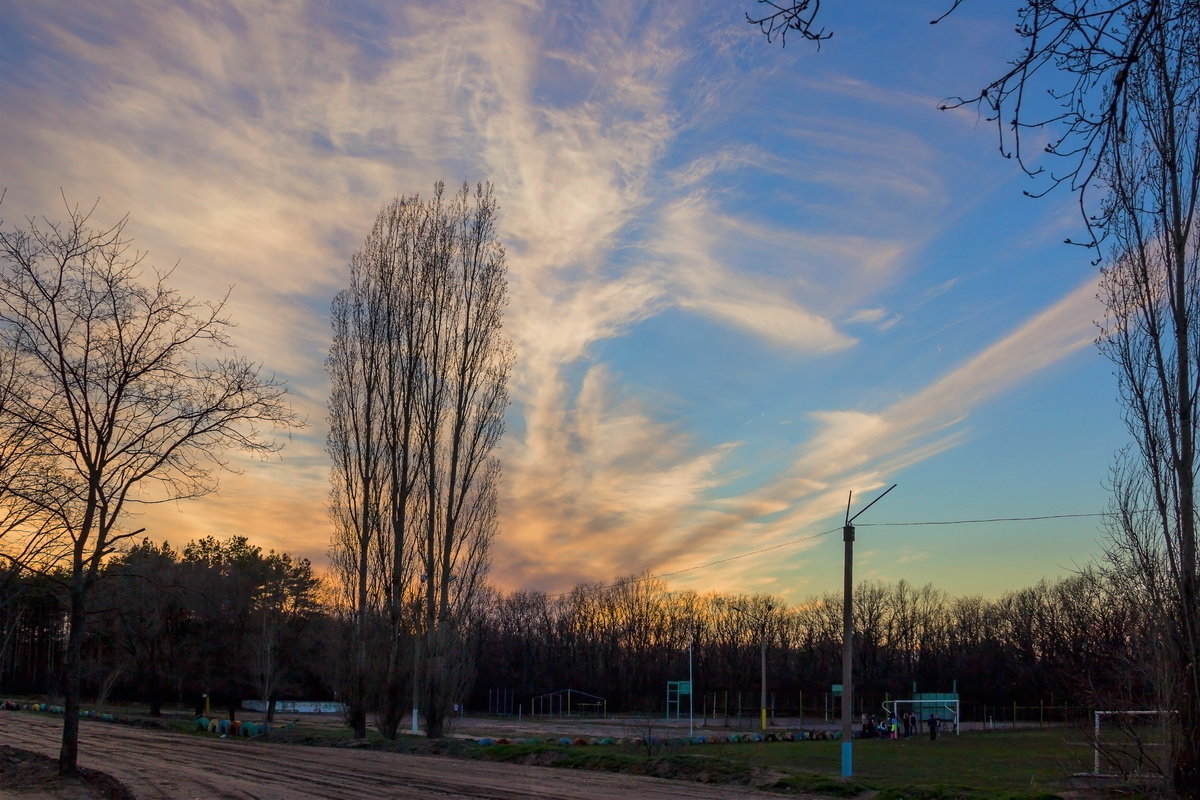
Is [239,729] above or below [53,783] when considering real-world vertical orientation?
below

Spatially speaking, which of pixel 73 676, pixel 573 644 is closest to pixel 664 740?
pixel 73 676

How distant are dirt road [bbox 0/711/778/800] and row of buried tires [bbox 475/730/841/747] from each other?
16.5ft

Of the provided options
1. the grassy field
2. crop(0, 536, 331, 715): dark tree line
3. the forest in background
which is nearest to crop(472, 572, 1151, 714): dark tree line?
the forest in background

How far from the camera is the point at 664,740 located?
1380 inches

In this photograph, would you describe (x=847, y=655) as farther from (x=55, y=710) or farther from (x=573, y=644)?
(x=573, y=644)

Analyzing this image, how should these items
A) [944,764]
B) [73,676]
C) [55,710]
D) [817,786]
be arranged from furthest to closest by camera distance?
1. [55,710]
2. [944,764]
3. [817,786]
4. [73,676]

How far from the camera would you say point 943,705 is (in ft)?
243

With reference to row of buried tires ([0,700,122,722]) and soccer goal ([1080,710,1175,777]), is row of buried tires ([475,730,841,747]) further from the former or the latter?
row of buried tires ([0,700,122,722])

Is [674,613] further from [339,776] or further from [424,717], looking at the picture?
[339,776]

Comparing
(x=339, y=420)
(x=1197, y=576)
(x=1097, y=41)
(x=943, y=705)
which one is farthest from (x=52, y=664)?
(x=1097, y=41)

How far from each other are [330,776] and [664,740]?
1518 centimetres

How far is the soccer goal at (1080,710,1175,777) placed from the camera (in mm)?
17031

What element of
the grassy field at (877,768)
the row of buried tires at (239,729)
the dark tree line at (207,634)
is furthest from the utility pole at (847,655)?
the dark tree line at (207,634)

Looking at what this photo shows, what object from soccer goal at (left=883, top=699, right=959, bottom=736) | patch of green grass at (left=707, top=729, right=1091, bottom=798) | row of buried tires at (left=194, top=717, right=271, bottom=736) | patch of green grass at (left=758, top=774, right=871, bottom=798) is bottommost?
soccer goal at (left=883, top=699, right=959, bottom=736)
